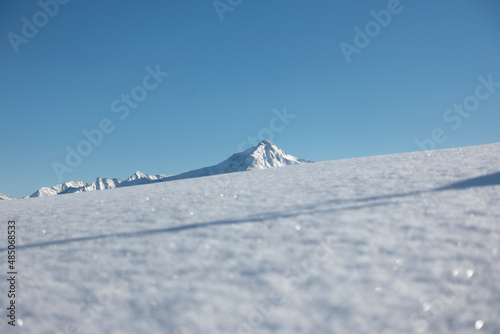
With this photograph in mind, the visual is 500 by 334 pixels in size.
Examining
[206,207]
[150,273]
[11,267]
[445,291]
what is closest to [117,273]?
[150,273]

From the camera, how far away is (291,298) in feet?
4.76

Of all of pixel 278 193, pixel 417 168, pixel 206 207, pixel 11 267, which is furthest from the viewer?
pixel 417 168

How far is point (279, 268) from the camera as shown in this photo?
168 cm

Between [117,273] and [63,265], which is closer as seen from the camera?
[117,273]

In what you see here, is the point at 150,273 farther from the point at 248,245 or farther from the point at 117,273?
the point at 248,245

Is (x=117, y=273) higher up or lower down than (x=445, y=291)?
higher up

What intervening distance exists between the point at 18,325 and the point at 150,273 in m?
0.72

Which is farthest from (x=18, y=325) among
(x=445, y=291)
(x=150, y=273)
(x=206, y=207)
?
(x=445, y=291)

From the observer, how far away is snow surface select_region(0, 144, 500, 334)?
4.41 ft

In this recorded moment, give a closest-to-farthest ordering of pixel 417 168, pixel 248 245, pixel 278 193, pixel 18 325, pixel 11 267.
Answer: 1. pixel 18 325
2. pixel 248 245
3. pixel 11 267
4. pixel 278 193
5. pixel 417 168

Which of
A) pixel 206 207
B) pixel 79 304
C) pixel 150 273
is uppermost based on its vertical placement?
pixel 206 207

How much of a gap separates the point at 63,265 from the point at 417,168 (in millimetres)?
4401

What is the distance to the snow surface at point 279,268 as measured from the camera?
1.34 metres

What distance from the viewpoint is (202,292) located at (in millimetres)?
1543
